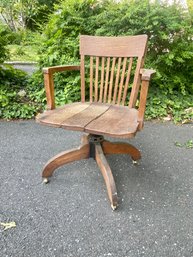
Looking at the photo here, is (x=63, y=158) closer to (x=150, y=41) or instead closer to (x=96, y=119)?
(x=96, y=119)

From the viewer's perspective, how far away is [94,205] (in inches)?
59.6

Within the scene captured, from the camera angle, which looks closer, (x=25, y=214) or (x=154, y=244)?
(x=154, y=244)

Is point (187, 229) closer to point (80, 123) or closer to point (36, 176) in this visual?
point (80, 123)

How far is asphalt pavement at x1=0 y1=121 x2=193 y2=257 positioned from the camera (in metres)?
1.23

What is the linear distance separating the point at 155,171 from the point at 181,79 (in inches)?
57.2

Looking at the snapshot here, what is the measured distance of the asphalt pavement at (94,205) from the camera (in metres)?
1.23

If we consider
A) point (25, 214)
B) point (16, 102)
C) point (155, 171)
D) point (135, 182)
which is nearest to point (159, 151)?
point (155, 171)

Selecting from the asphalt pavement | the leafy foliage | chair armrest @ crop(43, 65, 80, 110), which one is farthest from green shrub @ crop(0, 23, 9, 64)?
chair armrest @ crop(43, 65, 80, 110)

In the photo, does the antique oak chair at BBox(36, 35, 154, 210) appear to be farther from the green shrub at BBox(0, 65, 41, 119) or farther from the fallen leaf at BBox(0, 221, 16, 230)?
the green shrub at BBox(0, 65, 41, 119)

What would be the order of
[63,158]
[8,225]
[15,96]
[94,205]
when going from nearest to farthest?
[8,225]
[94,205]
[63,158]
[15,96]

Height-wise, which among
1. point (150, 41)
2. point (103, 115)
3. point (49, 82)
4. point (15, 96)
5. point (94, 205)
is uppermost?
point (150, 41)

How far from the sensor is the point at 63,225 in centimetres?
136

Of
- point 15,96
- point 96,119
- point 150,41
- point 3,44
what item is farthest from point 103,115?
point 3,44

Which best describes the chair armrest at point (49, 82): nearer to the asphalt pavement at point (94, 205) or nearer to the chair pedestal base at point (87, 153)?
the chair pedestal base at point (87, 153)
